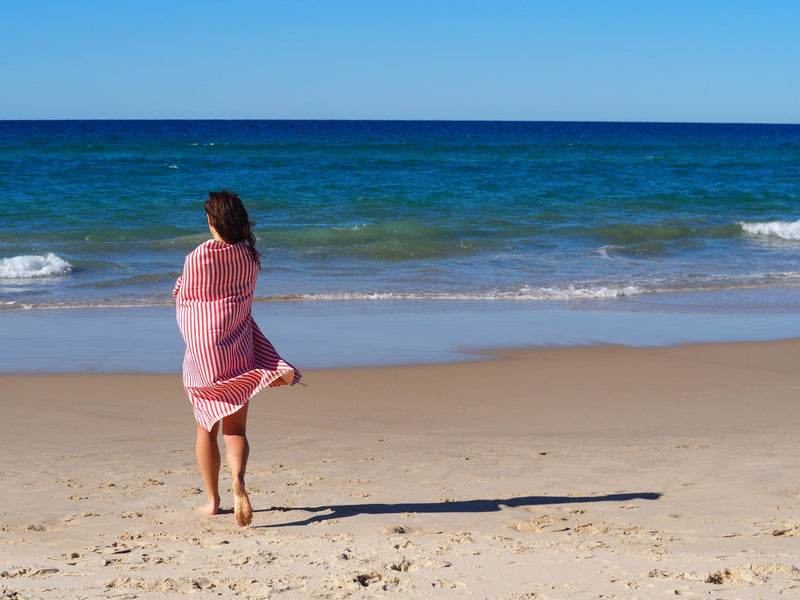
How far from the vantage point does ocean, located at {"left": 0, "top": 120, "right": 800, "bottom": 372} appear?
11.0 metres

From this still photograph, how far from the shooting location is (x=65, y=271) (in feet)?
41.2

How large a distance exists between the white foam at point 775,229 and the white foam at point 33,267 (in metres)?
13.0

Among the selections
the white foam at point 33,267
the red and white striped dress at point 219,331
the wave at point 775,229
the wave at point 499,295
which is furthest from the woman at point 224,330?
the wave at point 775,229

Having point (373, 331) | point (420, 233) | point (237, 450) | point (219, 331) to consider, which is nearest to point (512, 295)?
point (373, 331)

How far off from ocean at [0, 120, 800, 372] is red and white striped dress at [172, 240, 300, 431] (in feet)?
19.8

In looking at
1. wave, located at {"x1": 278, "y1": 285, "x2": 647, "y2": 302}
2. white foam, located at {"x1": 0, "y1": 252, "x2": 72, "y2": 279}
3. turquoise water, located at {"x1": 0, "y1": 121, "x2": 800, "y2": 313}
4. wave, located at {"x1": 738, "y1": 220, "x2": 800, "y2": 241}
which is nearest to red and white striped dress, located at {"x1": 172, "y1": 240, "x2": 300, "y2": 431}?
turquoise water, located at {"x1": 0, "y1": 121, "x2": 800, "y2": 313}

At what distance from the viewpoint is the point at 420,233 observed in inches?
669

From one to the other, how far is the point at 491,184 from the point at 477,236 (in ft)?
34.8

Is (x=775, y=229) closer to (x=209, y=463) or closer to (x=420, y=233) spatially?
(x=420, y=233)

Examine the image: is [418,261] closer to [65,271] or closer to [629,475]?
[65,271]

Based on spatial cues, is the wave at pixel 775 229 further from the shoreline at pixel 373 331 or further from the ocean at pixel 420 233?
the shoreline at pixel 373 331

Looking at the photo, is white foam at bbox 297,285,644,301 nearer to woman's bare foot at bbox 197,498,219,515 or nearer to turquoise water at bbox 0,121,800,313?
turquoise water at bbox 0,121,800,313

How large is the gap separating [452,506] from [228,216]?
5.24ft

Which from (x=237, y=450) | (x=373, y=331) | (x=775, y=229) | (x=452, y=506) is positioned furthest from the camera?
(x=775, y=229)
